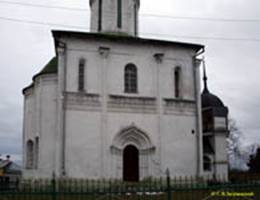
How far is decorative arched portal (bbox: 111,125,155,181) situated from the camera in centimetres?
2264

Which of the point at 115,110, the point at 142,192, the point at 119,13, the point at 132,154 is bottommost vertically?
the point at 142,192

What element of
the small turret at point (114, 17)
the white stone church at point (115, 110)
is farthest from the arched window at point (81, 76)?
the small turret at point (114, 17)

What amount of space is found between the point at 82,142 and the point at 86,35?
21.3ft

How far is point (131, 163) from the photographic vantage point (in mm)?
23641

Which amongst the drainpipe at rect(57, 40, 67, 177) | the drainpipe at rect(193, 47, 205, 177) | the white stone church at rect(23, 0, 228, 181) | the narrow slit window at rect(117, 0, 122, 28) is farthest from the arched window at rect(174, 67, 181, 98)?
the drainpipe at rect(57, 40, 67, 177)

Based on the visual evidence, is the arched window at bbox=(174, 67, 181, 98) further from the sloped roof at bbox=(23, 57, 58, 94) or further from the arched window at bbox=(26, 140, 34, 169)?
the arched window at bbox=(26, 140, 34, 169)

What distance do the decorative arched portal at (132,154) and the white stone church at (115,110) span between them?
59mm

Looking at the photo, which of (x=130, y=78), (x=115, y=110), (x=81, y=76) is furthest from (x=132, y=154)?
(x=81, y=76)

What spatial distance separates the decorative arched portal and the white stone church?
59 millimetres

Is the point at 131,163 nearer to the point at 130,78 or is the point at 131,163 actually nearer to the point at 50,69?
the point at 130,78

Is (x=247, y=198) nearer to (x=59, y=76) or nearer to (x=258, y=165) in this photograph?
(x=59, y=76)

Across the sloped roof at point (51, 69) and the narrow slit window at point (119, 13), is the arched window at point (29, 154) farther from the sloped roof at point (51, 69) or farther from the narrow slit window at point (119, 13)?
the narrow slit window at point (119, 13)

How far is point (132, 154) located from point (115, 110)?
3.11 m

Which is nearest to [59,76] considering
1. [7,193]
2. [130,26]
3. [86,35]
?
[86,35]
